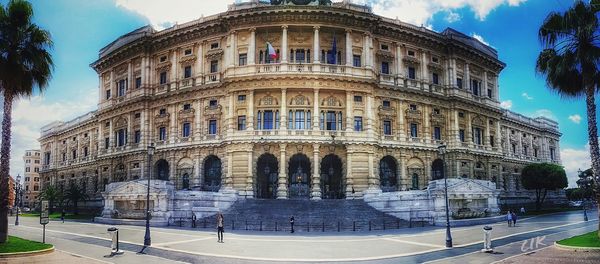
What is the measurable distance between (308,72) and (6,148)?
29.9 meters

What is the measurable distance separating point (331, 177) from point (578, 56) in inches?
1169

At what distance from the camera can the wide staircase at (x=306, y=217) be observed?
3600cm

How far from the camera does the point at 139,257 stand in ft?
69.4

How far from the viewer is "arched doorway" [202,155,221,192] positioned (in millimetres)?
51156

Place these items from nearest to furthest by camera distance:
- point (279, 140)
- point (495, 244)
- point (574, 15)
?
point (574, 15)
point (495, 244)
point (279, 140)

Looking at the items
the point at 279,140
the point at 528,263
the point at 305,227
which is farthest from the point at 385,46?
the point at 528,263

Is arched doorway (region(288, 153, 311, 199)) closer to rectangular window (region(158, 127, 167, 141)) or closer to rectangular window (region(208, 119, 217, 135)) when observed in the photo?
rectangular window (region(208, 119, 217, 135))

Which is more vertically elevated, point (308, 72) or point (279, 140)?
point (308, 72)

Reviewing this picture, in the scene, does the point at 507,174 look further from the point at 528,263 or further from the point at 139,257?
the point at 139,257

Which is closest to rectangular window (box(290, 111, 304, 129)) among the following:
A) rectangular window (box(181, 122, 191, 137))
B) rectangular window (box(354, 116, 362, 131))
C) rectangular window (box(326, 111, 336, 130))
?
rectangular window (box(326, 111, 336, 130))

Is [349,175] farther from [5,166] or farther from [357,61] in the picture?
[5,166]

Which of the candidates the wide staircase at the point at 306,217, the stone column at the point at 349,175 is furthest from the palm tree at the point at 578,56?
the stone column at the point at 349,175

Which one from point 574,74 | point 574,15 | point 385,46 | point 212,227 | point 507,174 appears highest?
point 385,46

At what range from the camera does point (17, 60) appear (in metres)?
23.7
